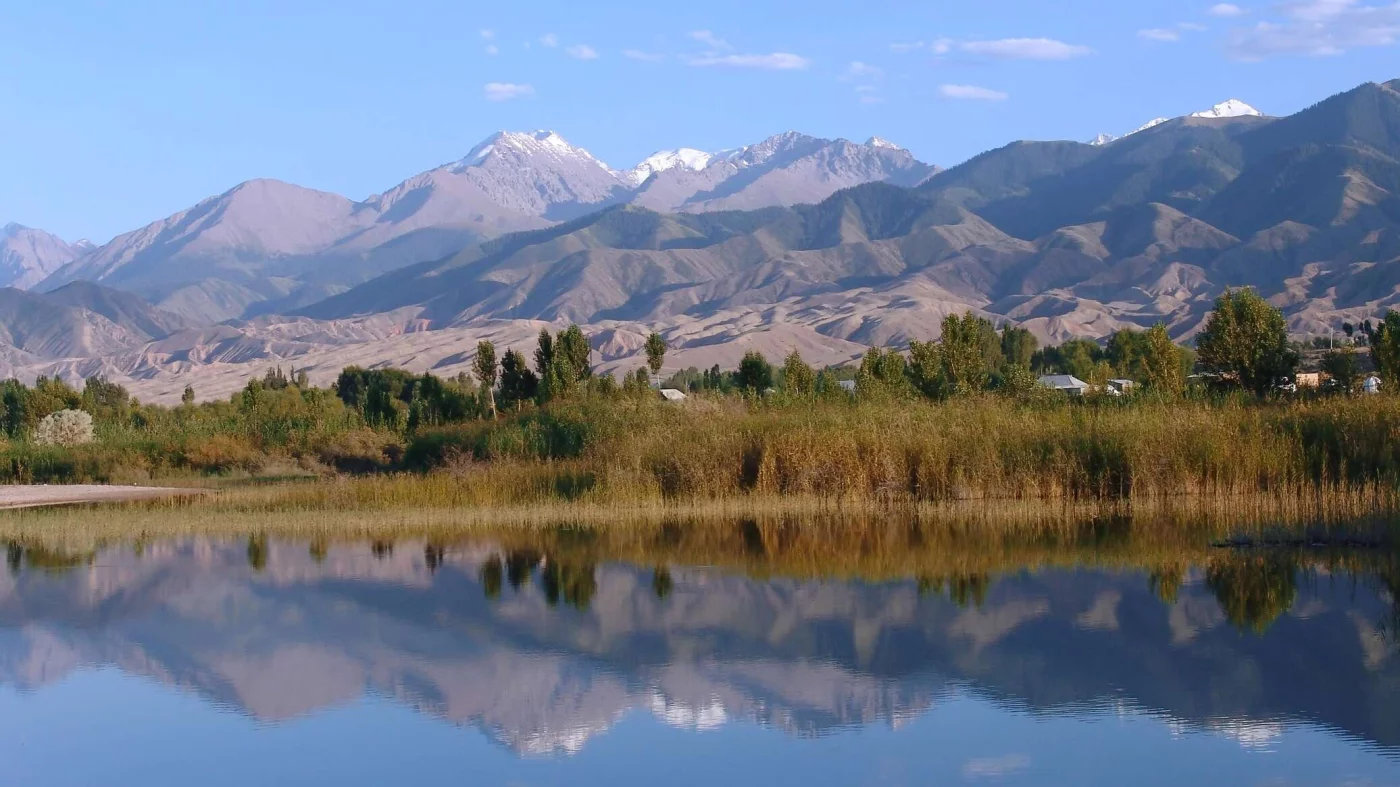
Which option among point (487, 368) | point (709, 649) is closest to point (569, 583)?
point (709, 649)

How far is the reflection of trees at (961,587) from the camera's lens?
1401cm

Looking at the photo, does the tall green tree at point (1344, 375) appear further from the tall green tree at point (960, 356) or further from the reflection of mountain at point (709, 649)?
the reflection of mountain at point (709, 649)

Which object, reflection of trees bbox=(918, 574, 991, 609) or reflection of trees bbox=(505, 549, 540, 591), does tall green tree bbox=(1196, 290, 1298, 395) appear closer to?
reflection of trees bbox=(918, 574, 991, 609)

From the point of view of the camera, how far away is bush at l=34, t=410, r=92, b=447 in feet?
145

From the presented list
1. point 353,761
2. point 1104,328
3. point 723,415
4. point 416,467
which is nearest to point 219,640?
point 353,761

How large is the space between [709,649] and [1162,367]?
25.8 m

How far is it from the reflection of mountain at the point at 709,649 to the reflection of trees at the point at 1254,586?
0.16m

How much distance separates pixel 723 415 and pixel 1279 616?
13.8m

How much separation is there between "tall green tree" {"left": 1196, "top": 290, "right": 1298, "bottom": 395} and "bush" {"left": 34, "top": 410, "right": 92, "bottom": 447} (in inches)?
1124

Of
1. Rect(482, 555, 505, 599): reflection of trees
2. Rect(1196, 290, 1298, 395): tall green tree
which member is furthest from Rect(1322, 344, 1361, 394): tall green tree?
Rect(482, 555, 505, 599): reflection of trees

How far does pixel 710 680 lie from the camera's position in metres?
11.5

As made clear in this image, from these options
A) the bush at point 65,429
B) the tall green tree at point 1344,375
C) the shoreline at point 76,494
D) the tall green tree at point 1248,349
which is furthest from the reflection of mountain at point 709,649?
the bush at point 65,429

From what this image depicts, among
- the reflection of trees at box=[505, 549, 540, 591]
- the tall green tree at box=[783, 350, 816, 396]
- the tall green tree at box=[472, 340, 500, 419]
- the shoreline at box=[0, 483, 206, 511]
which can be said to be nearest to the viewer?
the reflection of trees at box=[505, 549, 540, 591]

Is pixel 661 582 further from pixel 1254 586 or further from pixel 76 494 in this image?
pixel 76 494
